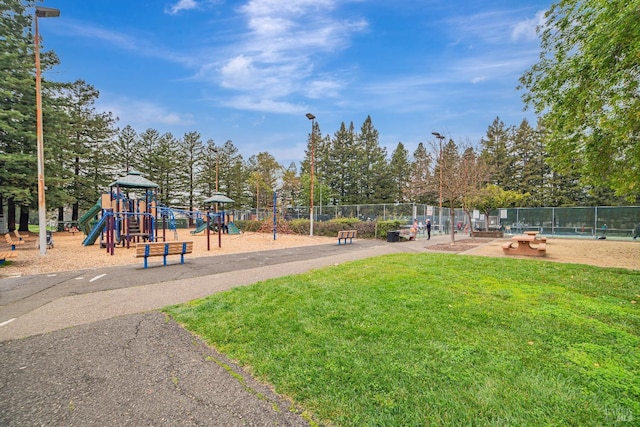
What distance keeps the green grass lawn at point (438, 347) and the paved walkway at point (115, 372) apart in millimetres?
276

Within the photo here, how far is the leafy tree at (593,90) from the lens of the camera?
6.66 metres

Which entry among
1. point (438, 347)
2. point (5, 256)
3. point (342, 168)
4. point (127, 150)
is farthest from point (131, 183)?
point (342, 168)

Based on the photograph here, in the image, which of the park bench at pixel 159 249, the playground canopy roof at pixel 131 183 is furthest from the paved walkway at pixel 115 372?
Answer: the playground canopy roof at pixel 131 183

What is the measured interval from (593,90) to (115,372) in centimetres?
1201

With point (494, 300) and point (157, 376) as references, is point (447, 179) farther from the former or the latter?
point (157, 376)

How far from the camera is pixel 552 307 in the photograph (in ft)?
15.0

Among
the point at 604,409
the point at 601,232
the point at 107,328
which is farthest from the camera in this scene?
the point at 601,232

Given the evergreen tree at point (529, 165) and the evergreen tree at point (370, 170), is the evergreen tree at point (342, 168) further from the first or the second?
the evergreen tree at point (529, 165)

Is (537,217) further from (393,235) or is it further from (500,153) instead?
(500,153)

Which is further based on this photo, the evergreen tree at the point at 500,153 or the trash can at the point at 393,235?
the evergreen tree at the point at 500,153

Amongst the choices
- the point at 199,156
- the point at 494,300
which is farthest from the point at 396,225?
the point at 199,156

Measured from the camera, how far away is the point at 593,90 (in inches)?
323

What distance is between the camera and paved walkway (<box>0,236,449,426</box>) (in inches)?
90.1

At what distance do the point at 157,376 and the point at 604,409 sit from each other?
371cm
